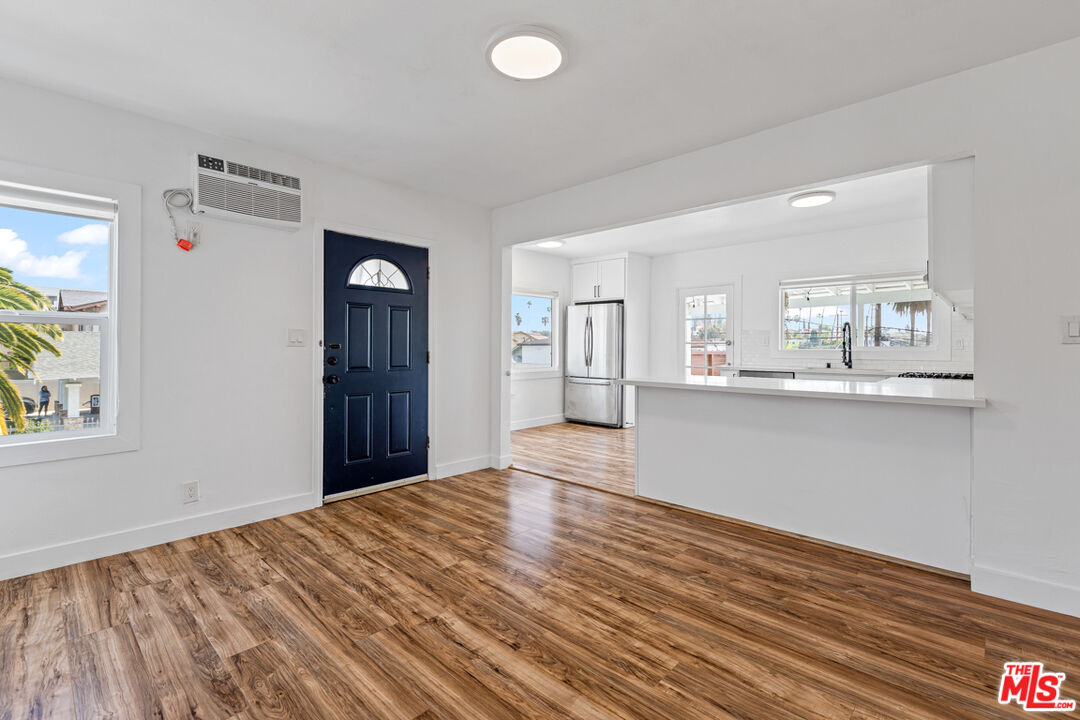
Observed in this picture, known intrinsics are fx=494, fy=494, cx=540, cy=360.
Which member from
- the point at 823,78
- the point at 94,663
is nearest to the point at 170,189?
the point at 94,663

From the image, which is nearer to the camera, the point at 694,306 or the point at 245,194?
the point at 245,194

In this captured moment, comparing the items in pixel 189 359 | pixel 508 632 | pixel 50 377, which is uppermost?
pixel 189 359

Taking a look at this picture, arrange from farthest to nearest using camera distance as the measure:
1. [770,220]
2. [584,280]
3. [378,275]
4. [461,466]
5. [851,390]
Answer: [584,280] → [770,220] → [461,466] → [378,275] → [851,390]

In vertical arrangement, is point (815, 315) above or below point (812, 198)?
below

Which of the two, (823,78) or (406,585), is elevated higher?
(823,78)

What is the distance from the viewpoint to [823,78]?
8.14 feet

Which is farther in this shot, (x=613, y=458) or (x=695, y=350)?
(x=695, y=350)

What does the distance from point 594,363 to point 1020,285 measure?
5115 mm

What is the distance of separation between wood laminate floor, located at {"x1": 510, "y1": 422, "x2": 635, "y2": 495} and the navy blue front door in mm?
1260

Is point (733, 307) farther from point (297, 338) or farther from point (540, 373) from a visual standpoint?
point (297, 338)

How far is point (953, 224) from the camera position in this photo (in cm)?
250

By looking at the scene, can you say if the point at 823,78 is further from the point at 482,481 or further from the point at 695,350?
the point at 695,350

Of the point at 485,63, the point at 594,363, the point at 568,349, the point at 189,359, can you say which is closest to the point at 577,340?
the point at 568,349

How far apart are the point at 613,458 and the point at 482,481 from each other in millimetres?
1522
